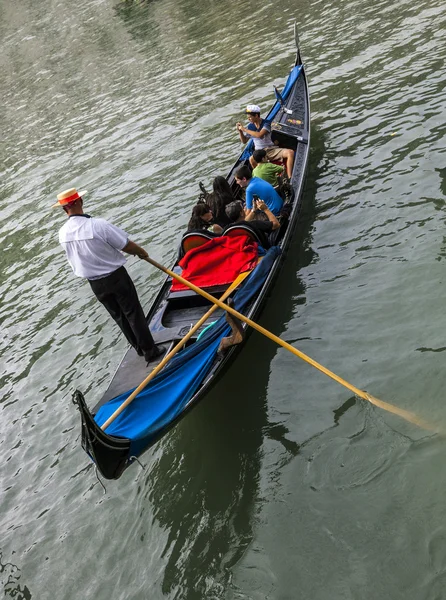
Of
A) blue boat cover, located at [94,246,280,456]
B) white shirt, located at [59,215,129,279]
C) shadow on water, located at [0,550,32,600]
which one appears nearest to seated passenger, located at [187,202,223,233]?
blue boat cover, located at [94,246,280,456]

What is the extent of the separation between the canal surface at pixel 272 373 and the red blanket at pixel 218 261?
0.65 meters

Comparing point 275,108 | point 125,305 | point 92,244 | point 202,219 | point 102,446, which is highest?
point 92,244

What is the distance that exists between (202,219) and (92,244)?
272 cm

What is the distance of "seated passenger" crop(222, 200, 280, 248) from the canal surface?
605 millimetres

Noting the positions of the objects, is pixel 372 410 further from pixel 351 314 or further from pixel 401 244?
pixel 401 244

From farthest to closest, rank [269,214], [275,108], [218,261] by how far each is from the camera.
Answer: [275,108] < [269,214] < [218,261]

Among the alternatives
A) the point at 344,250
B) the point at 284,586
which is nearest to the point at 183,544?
the point at 284,586

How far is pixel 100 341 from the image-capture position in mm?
7934

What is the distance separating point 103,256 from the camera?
5676 millimetres

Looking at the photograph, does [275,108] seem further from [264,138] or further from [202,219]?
[202,219]

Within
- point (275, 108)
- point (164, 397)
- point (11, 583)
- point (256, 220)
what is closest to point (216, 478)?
point (164, 397)

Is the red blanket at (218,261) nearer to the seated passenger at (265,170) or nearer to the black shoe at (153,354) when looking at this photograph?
the black shoe at (153,354)

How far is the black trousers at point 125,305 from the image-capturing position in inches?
229

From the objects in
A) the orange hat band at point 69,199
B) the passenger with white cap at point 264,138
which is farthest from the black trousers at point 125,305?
the passenger with white cap at point 264,138
